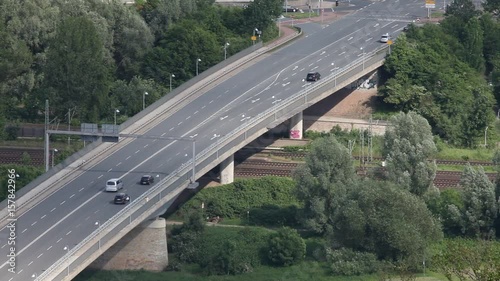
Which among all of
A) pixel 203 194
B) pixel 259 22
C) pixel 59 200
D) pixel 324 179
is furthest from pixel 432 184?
pixel 259 22

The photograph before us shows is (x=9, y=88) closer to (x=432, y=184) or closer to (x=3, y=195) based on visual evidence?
(x=3, y=195)

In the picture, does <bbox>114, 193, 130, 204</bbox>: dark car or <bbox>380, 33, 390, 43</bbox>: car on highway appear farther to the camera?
<bbox>380, 33, 390, 43</bbox>: car on highway

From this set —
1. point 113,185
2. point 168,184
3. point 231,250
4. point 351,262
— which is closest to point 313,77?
point 168,184

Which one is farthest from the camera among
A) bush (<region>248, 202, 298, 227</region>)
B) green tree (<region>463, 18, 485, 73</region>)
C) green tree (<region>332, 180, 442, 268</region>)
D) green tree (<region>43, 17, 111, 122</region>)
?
green tree (<region>463, 18, 485, 73</region>)

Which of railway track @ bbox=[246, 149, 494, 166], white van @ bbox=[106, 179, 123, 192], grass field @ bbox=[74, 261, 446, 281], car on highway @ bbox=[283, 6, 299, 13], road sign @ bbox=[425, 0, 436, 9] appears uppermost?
road sign @ bbox=[425, 0, 436, 9]

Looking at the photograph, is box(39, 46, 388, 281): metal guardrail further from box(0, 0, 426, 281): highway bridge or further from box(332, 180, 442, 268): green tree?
box(332, 180, 442, 268): green tree

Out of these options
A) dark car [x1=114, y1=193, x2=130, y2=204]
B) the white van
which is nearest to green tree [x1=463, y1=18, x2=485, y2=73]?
the white van

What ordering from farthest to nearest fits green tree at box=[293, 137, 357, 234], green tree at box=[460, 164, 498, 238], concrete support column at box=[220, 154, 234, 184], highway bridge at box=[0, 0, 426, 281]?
1. concrete support column at box=[220, 154, 234, 184]
2. green tree at box=[460, 164, 498, 238]
3. green tree at box=[293, 137, 357, 234]
4. highway bridge at box=[0, 0, 426, 281]
